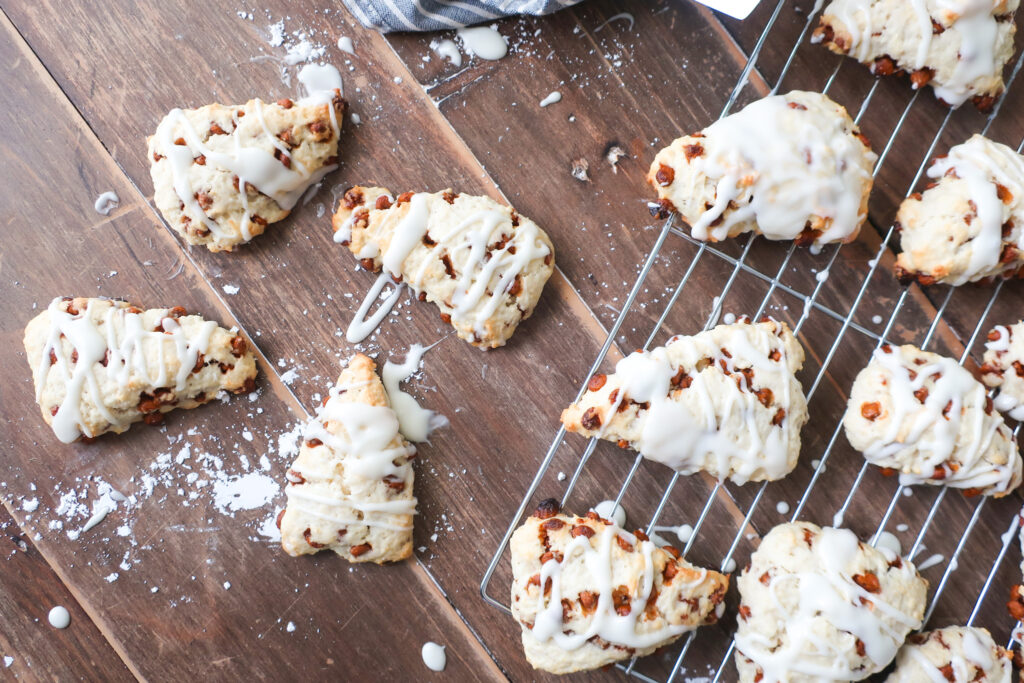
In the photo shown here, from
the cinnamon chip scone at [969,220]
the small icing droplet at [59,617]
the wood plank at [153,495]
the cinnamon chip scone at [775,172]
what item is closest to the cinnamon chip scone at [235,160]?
the wood plank at [153,495]

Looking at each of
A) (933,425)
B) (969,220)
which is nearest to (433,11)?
(969,220)

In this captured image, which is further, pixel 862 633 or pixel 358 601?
pixel 358 601

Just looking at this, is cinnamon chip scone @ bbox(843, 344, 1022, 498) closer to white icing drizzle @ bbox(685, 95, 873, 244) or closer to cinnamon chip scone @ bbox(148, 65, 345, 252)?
white icing drizzle @ bbox(685, 95, 873, 244)

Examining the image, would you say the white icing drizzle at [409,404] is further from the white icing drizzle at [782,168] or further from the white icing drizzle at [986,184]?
the white icing drizzle at [986,184]

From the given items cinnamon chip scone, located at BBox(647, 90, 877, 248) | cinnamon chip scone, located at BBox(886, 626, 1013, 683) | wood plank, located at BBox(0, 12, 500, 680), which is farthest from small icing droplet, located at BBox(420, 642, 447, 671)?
cinnamon chip scone, located at BBox(647, 90, 877, 248)

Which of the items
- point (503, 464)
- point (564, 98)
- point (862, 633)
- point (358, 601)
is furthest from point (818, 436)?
point (358, 601)

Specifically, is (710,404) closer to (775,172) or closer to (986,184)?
(775,172)

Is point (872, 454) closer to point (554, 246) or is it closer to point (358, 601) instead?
point (554, 246)
